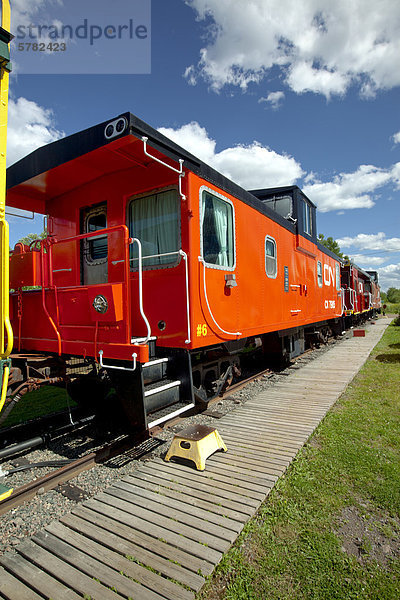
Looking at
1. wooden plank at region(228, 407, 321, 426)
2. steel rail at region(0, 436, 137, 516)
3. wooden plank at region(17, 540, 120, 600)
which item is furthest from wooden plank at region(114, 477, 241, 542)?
wooden plank at region(228, 407, 321, 426)

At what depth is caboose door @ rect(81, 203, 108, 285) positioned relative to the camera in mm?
4836

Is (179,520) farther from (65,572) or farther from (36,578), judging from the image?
(36,578)

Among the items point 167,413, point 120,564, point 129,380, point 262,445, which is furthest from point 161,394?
point 120,564

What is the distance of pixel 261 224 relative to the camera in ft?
19.1

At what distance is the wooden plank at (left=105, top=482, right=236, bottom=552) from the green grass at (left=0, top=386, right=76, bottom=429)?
2670 millimetres

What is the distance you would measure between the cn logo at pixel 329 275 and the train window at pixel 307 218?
2072 millimetres

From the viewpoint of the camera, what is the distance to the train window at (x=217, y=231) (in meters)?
4.23

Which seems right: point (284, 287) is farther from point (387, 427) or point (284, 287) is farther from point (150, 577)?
point (150, 577)

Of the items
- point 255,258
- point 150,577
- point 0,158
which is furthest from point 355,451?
point 0,158

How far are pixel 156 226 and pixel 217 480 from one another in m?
2.91

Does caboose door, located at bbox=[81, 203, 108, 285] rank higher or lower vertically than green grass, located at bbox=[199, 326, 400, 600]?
higher

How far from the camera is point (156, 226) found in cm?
440

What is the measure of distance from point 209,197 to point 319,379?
4.61m

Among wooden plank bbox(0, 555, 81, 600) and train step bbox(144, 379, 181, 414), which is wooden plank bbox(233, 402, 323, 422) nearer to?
train step bbox(144, 379, 181, 414)
